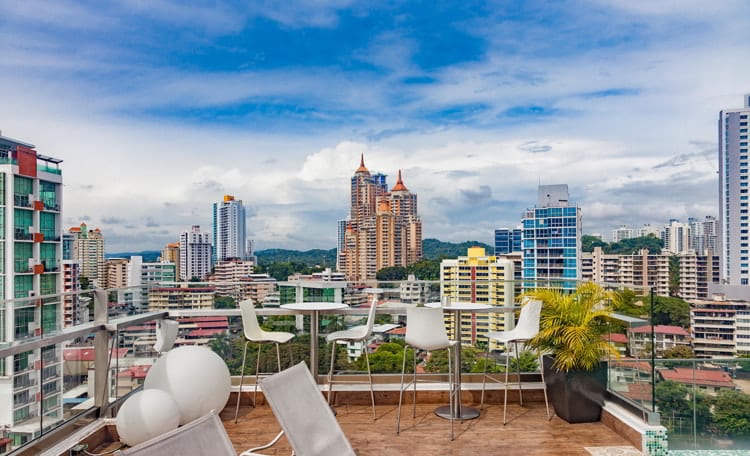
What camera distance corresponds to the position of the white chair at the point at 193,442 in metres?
2.32

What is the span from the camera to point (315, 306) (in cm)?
596

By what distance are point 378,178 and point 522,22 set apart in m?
34.5

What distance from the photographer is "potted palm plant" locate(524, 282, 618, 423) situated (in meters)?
5.30

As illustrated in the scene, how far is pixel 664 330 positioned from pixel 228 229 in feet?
112

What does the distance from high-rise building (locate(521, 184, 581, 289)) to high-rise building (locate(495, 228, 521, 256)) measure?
2.27 meters

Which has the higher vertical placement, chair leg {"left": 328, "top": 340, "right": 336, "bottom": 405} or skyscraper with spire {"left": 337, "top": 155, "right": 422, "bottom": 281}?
skyscraper with spire {"left": 337, "top": 155, "right": 422, "bottom": 281}

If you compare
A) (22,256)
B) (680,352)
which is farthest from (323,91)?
(22,256)

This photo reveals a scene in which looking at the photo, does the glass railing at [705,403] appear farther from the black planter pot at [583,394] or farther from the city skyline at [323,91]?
the city skyline at [323,91]

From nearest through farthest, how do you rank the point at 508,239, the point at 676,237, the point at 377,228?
the point at 676,237, the point at 508,239, the point at 377,228

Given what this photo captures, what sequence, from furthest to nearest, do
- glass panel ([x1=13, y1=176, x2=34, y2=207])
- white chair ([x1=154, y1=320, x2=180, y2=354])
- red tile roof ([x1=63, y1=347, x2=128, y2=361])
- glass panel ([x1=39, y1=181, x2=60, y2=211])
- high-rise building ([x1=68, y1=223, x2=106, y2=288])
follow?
glass panel ([x1=39, y1=181, x2=60, y2=211]), glass panel ([x1=13, y1=176, x2=34, y2=207]), high-rise building ([x1=68, y1=223, x2=106, y2=288]), white chair ([x1=154, y1=320, x2=180, y2=354]), red tile roof ([x1=63, y1=347, x2=128, y2=361])

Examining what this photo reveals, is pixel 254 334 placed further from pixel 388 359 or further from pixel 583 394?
pixel 583 394

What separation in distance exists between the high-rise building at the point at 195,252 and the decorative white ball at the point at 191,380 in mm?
26550

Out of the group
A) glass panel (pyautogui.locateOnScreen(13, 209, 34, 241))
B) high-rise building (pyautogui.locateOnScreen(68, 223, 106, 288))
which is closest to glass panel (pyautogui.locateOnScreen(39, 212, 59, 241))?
glass panel (pyautogui.locateOnScreen(13, 209, 34, 241))

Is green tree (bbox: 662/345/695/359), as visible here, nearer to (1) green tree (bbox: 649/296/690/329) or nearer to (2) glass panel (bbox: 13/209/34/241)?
(1) green tree (bbox: 649/296/690/329)
